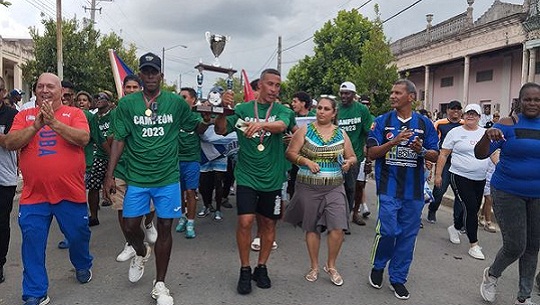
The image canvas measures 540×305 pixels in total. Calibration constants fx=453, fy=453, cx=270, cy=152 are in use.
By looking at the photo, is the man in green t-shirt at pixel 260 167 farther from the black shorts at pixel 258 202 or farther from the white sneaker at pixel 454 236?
the white sneaker at pixel 454 236

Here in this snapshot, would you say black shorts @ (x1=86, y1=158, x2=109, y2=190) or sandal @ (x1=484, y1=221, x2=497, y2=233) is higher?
black shorts @ (x1=86, y1=158, x2=109, y2=190)

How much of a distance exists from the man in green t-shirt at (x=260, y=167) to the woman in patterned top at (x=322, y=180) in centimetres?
29

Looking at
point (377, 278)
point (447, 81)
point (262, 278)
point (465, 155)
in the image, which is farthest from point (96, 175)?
point (447, 81)

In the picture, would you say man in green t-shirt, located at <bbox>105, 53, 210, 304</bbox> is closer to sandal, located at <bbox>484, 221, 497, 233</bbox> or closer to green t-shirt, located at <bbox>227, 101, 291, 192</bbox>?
green t-shirt, located at <bbox>227, 101, 291, 192</bbox>

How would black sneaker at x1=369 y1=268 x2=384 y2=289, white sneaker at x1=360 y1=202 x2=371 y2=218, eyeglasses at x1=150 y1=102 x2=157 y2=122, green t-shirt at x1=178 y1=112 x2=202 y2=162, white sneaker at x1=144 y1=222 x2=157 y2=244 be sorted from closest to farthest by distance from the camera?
eyeglasses at x1=150 y1=102 x2=157 y2=122
black sneaker at x1=369 y1=268 x2=384 y2=289
white sneaker at x1=144 y1=222 x2=157 y2=244
green t-shirt at x1=178 y1=112 x2=202 y2=162
white sneaker at x1=360 y1=202 x2=371 y2=218

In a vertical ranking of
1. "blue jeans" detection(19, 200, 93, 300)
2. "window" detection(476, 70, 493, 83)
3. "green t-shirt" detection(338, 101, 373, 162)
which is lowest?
"blue jeans" detection(19, 200, 93, 300)

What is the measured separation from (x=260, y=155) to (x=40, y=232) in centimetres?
197

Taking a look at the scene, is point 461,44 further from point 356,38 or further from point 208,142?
point 208,142

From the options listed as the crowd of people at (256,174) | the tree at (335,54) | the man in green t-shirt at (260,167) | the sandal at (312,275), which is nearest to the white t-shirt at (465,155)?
the crowd of people at (256,174)

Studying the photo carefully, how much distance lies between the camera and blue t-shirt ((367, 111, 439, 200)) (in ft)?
13.8

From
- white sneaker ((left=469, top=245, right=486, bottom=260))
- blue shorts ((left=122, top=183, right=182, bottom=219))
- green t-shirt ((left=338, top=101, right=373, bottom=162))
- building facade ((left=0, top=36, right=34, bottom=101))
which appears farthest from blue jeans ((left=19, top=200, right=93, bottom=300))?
building facade ((left=0, top=36, right=34, bottom=101))

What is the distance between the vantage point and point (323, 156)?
443 cm

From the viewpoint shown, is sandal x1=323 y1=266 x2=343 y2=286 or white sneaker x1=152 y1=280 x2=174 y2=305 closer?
white sneaker x1=152 y1=280 x2=174 y2=305

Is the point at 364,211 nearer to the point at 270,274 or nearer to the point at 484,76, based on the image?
the point at 270,274
